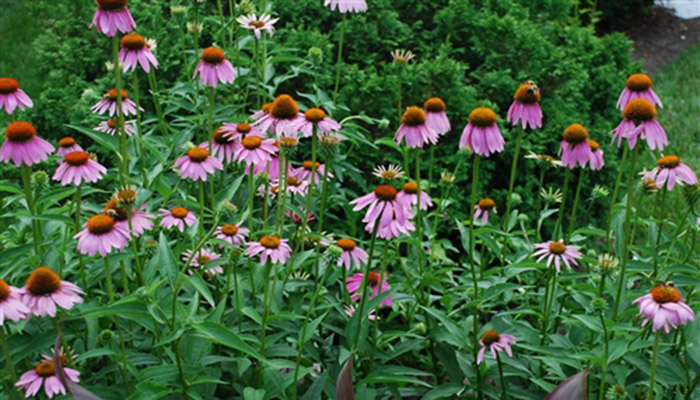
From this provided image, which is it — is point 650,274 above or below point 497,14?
below

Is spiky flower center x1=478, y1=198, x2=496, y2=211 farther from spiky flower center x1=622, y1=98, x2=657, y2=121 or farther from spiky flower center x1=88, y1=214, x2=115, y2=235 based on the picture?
spiky flower center x1=88, y1=214, x2=115, y2=235

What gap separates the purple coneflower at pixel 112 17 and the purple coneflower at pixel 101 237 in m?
0.41

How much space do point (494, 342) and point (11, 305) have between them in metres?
1.06

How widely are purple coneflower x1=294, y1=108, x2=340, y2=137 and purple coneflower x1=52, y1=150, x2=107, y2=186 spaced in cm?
45

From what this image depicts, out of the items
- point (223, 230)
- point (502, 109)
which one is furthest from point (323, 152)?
point (502, 109)

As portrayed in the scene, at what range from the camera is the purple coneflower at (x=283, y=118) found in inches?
70.4

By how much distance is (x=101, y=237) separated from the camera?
5.06 feet

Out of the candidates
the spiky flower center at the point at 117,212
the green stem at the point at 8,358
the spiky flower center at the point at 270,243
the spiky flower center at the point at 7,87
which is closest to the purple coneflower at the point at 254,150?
the spiky flower center at the point at 270,243

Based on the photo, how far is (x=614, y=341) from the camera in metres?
1.68

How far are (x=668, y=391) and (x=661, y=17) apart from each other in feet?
19.0

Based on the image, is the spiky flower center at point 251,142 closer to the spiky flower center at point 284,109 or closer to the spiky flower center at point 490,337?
the spiky flower center at point 284,109

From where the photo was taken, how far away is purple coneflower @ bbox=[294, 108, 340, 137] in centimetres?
175

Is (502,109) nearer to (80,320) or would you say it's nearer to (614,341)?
(614,341)

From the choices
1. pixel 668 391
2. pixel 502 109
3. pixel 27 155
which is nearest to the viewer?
pixel 27 155
